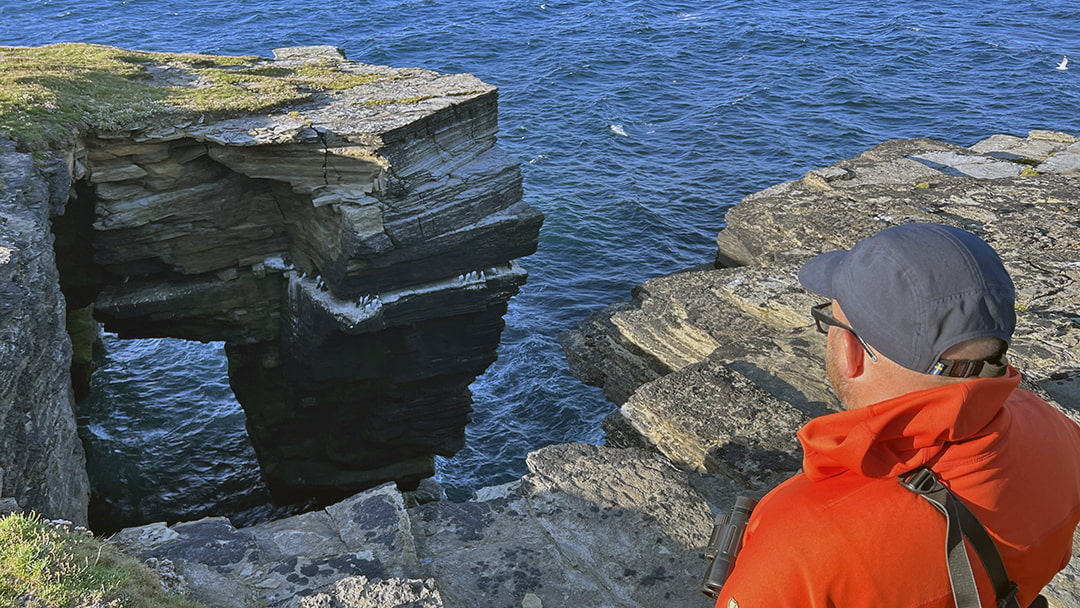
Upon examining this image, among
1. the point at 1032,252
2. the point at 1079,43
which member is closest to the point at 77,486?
the point at 1032,252

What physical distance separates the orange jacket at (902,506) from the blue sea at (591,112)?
536 inches

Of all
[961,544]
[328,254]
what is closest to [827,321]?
[961,544]

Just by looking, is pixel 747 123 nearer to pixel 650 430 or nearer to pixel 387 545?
pixel 650 430

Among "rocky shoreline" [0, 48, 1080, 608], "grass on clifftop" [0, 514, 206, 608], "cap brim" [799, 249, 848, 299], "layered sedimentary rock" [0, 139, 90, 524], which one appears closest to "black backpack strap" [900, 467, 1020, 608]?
"cap brim" [799, 249, 848, 299]

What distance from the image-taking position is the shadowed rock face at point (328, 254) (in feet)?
44.4

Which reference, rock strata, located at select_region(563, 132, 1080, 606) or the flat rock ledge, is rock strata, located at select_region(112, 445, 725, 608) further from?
rock strata, located at select_region(563, 132, 1080, 606)

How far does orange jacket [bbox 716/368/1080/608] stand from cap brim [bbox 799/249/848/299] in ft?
1.71

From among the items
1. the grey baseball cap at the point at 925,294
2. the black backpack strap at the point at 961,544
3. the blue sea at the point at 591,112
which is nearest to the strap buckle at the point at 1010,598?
the black backpack strap at the point at 961,544

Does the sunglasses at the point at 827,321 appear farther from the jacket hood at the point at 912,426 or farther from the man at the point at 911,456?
the jacket hood at the point at 912,426

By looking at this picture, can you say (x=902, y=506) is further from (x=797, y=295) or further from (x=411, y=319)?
(x=411, y=319)

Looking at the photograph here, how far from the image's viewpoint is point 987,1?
4694 centimetres

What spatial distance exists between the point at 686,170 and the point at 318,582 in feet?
77.3

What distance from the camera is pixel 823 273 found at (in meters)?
3.47

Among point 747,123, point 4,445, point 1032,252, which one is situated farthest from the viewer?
point 747,123
